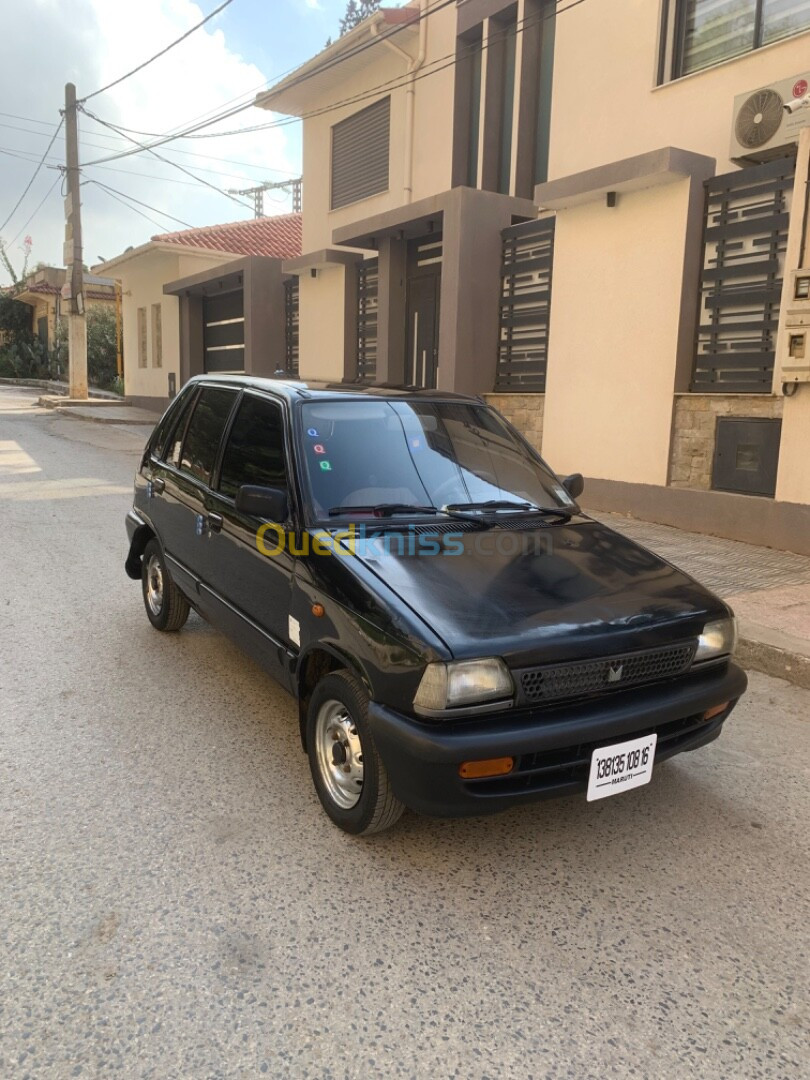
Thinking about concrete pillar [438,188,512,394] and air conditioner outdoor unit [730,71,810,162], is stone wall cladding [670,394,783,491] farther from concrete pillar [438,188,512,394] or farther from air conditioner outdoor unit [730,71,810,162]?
concrete pillar [438,188,512,394]

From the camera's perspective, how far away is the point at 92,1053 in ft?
6.91

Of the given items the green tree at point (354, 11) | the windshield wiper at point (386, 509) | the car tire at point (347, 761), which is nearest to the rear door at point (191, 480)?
the windshield wiper at point (386, 509)

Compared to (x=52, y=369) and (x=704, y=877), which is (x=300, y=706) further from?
(x=52, y=369)

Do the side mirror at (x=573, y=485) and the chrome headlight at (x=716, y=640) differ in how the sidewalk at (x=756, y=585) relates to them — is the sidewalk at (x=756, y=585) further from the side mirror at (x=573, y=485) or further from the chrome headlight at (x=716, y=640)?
the chrome headlight at (x=716, y=640)

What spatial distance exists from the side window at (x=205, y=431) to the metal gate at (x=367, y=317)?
32.7 feet

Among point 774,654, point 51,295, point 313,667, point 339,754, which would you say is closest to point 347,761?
point 339,754

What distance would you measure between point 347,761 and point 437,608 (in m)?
0.73

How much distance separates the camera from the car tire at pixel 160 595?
5.21m

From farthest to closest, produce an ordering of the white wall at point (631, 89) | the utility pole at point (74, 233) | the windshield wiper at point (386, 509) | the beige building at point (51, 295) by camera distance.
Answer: the beige building at point (51, 295) → the utility pole at point (74, 233) → the white wall at point (631, 89) → the windshield wiper at point (386, 509)

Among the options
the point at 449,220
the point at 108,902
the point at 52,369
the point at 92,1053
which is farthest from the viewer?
the point at 52,369

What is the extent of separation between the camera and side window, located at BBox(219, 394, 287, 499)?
3796 mm

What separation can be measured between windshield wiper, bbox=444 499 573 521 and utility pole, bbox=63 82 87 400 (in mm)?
22829

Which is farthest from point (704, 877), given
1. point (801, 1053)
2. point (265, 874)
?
point (265, 874)

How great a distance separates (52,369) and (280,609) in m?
42.2
